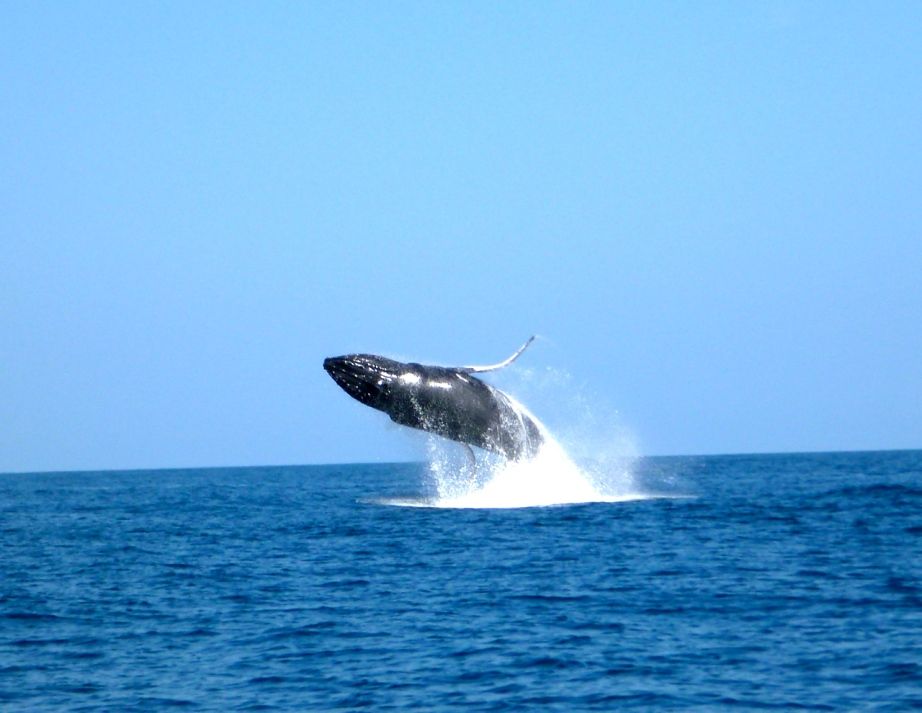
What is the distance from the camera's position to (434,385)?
27.8 meters

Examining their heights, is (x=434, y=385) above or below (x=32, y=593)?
above

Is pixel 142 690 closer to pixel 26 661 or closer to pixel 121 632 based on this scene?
pixel 26 661

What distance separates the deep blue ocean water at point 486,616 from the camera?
567 inches

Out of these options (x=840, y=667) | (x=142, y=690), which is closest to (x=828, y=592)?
(x=840, y=667)

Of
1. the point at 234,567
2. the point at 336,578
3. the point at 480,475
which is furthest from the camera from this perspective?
the point at 480,475

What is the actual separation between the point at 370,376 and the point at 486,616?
10.0 m

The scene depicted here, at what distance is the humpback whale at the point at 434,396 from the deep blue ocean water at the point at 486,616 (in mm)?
2290

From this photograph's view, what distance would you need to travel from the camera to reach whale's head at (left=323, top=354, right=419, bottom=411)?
27344 mm

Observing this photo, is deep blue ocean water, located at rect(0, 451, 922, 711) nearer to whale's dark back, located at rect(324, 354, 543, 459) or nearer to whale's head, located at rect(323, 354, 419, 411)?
whale's dark back, located at rect(324, 354, 543, 459)

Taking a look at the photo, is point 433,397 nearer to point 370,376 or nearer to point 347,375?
point 370,376

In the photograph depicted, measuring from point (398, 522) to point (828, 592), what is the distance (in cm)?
1500

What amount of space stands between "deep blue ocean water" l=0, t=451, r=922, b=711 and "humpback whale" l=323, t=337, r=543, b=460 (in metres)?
2.29

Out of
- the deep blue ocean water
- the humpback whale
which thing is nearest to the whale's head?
the humpback whale

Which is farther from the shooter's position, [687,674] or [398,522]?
[398,522]
